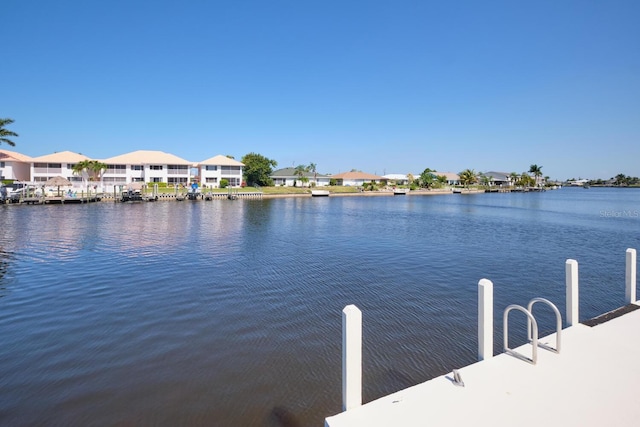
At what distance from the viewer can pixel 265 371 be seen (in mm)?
7543

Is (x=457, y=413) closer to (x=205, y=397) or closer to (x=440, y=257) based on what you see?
(x=205, y=397)

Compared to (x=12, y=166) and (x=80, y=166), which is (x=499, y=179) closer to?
(x=80, y=166)

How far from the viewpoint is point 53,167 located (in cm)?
7612

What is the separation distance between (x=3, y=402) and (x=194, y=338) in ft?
11.9

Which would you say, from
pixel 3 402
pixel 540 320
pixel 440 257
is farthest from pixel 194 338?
pixel 440 257

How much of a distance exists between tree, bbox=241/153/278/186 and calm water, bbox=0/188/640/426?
234 ft

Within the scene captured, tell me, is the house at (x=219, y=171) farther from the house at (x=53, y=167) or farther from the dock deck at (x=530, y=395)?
the dock deck at (x=530, y=395)

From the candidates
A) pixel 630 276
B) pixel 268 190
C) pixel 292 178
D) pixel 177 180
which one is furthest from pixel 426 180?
pixel 630 276

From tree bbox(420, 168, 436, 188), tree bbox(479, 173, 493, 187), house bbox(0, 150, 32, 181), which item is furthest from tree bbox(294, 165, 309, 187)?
tree bbox(479, 173, 493, 187)

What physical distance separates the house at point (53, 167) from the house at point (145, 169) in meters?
5.75

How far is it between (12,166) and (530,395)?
9680cm

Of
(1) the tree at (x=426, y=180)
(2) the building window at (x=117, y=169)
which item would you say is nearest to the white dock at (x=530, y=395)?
(2) the building window at (x=117, y=169)

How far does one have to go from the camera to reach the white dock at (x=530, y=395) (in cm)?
446

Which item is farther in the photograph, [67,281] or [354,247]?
[354,247]
